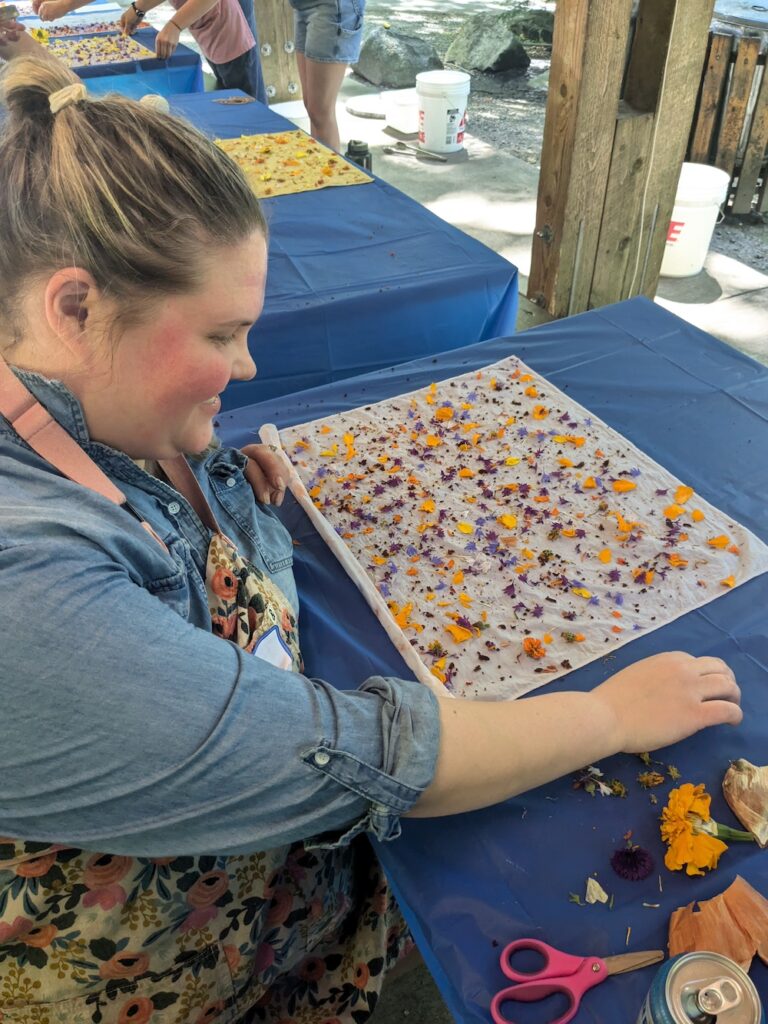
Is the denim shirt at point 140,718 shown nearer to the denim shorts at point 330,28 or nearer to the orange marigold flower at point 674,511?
the orange marigold flower at point 674,511

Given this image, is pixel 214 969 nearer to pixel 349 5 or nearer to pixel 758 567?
pixel 758 567

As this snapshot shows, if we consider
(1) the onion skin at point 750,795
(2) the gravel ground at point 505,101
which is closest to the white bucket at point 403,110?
(2) the gravel ground at point 505,101

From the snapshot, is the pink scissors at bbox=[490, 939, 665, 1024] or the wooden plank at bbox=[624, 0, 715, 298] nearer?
the pink scissors at bbox=[490, 939, 665, 1024]

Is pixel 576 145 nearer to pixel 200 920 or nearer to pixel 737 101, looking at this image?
pixel 737 101

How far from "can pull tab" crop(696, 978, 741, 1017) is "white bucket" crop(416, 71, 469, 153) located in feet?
18.0

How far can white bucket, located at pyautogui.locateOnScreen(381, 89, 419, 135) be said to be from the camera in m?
5.84

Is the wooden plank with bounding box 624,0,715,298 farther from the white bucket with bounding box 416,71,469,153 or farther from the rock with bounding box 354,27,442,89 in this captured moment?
the rock with bounding box 354,27,442,89

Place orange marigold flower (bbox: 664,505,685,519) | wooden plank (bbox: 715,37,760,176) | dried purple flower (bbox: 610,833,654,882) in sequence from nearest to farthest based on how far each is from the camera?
dried purple flower (bbox: 610,833,654,882) → orange marigold flower (bbox: 664,505,685,519) → wooden plank (bbox: 715,37,760,176)

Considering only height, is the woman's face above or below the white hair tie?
below

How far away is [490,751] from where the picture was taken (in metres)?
0.86

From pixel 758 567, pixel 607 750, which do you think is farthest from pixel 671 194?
pixel 607 750

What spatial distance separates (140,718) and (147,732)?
14 mm

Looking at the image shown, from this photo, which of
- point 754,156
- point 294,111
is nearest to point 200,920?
point 754,156

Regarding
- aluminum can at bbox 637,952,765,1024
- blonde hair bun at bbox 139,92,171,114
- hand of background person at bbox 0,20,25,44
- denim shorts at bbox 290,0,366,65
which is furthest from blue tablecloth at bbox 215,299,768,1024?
denim shorts at bbox 290,0,366,65
